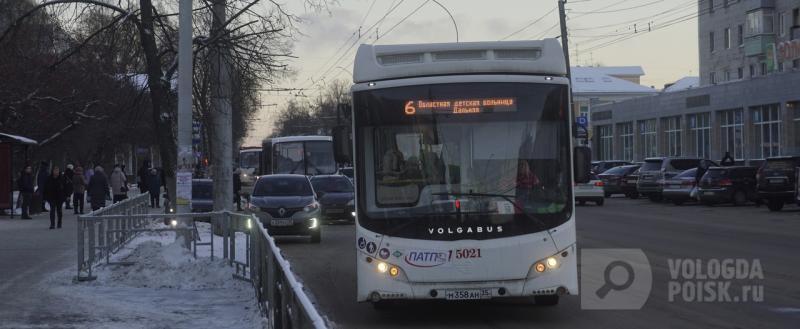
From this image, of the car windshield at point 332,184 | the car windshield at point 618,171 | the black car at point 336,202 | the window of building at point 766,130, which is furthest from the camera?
the window of building at point 766,130

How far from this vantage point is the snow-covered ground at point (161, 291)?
11219 mm

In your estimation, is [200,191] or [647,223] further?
[200,191]

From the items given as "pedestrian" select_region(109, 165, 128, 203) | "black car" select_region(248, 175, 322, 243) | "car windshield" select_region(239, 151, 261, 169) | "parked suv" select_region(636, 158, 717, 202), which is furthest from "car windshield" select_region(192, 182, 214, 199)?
"car windshield" select_region(239, 151, 261, 169)

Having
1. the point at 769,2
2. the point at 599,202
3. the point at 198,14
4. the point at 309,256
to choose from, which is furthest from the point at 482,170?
the point at 769,2

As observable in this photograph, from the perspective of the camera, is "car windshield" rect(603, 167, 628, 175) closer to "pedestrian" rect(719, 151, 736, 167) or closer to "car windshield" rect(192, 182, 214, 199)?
"pedestrian" rect(719, 151, 736, 167)

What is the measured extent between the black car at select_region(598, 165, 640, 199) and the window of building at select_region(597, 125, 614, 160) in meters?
28.8

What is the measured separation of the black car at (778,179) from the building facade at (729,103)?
1647 centimetres

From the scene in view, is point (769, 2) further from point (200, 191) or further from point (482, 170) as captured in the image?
point (482, 170)

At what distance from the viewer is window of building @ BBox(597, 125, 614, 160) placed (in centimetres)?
7712

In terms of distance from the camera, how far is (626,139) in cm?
7412

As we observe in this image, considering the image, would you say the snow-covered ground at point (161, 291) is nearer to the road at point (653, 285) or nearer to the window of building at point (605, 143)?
the road at point (653, 285)

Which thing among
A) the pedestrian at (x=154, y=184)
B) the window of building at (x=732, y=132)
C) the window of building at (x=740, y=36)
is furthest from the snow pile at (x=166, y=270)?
the window of building at (x=740, y=36)

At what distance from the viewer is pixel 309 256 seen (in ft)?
65.7

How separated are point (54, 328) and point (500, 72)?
524 centimetres
